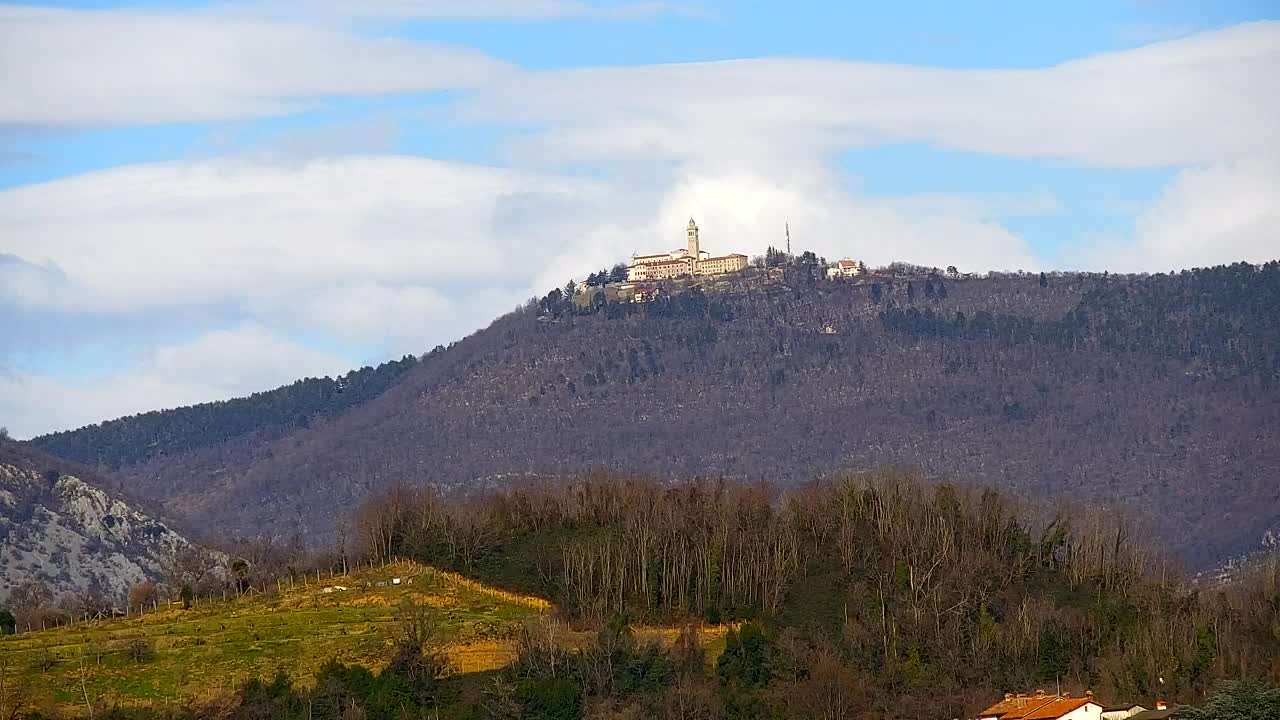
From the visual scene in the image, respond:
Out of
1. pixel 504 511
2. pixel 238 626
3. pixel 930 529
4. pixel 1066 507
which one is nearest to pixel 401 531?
pixel 504 511

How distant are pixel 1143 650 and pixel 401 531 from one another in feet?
158

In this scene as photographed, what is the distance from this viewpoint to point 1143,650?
396ft

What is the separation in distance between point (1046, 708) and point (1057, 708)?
85 centimetres

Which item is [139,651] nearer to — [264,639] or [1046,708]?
[264,639]

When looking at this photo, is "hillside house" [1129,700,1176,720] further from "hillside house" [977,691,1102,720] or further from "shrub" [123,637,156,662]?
"shrub" [123,637,156,662]

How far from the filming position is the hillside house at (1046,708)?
110250 mm

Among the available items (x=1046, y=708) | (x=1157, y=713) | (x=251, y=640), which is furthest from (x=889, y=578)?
(x=251, y=640)

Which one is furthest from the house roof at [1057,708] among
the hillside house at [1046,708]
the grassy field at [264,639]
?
the grassy field at [264,639]

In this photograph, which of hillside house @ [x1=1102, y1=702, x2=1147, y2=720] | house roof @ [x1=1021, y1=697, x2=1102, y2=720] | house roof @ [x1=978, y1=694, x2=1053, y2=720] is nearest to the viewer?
house roof @ [x1=1021, y1=697, x2=1102, y2=720]

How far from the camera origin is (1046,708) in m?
112

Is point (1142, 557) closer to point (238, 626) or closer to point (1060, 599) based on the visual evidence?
point (1060, 599)

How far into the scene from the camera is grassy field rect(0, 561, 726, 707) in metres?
114

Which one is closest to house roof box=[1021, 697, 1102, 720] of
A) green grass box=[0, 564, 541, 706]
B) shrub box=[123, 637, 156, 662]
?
green grass box=[0, 564, 541, 706]

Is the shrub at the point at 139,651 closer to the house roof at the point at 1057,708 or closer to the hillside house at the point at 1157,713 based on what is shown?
the house roof at the point at 1057,708
